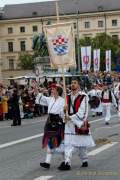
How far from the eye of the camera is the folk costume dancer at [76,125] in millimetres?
12227

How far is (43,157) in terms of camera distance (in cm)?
1462

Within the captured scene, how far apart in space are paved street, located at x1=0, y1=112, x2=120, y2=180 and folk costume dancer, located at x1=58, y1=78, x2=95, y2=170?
430 millimetres

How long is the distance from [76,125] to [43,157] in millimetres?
2598

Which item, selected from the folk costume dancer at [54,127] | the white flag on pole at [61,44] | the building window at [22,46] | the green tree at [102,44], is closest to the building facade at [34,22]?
the building window at [22,46]

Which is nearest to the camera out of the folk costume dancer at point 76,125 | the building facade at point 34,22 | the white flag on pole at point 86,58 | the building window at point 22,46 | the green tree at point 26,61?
the folk costume dancer at point 76,125

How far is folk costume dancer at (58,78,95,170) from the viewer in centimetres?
1223

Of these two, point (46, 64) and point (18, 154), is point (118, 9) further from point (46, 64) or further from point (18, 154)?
point (18, 154)

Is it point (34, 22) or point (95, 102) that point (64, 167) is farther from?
point (34, 22)

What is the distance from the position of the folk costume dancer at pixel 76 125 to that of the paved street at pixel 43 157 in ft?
1.41

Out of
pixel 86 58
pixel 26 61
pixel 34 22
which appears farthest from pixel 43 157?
pixel 34 22

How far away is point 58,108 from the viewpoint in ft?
41.1

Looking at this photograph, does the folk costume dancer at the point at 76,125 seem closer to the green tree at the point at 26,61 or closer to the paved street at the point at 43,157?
the paved street at the point at 43,157

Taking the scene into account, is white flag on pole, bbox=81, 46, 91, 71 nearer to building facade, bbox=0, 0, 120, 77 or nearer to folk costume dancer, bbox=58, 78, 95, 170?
folk costume dancer, bbox=58, 78, 95, 170

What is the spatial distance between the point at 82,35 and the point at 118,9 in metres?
8.98
